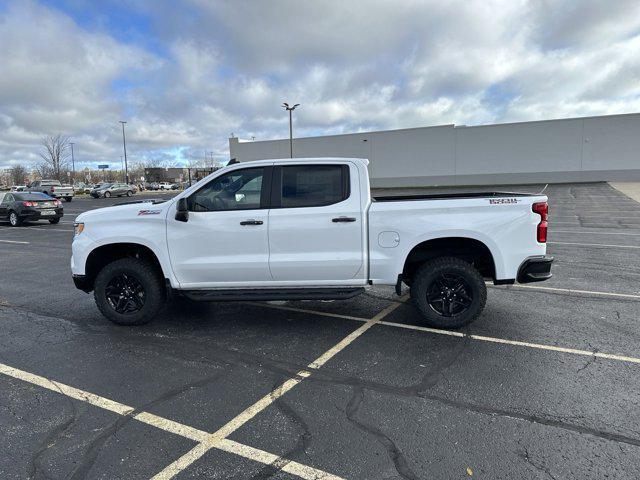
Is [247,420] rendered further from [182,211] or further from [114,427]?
[182,211]

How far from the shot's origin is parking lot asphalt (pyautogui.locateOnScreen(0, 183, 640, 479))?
2736 mm

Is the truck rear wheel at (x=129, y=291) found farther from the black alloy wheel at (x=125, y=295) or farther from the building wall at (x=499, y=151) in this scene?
the building wall at (x=499, y=151)

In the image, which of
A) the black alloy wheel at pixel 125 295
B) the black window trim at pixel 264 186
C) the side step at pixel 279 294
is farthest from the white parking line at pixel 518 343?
the black alloy wheel at pixel 125 295

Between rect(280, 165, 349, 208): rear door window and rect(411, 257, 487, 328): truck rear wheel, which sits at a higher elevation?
rect(280, 165, 349, 208): rear door window

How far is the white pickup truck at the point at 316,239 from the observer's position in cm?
475

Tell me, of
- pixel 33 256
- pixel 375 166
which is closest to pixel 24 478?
pixel 33 256

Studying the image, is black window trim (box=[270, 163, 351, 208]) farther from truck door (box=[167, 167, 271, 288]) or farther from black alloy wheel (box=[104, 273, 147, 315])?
black alloy wheel (box=[104, 273, 147, 315])

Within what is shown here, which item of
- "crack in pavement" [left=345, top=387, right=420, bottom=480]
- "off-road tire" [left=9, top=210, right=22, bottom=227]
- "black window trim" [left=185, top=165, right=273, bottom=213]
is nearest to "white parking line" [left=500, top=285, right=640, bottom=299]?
"black window trim" [left=185, top=165, right=273, bottom=213]

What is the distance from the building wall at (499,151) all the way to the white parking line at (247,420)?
152 feet

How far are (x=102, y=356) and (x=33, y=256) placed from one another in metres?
8.18

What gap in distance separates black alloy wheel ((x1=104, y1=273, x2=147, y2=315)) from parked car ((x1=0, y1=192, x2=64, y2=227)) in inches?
668

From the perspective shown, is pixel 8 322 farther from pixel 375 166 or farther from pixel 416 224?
pixel 375 166

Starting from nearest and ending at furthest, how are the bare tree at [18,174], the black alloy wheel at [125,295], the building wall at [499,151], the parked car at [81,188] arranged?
the black alloy wheel at [125,295]
the building wall at [499,151]
the parked car at [81,188]
the bare tree at [18,174]

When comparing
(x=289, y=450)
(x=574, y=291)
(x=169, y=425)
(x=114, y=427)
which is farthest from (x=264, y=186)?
(x=574, y=291)
